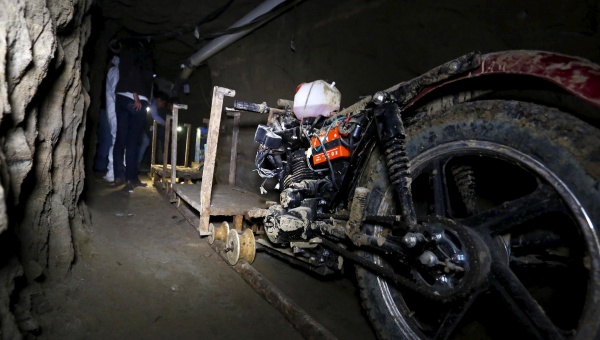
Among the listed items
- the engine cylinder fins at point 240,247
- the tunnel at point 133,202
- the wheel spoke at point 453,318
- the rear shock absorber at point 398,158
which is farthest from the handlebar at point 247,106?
the wheel spoke at point 453,318

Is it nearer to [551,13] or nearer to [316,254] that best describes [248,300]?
[316,254]

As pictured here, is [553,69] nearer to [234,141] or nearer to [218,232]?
[218,232]

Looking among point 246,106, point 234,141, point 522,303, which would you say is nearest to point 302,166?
point 246,106

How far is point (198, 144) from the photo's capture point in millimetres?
8109

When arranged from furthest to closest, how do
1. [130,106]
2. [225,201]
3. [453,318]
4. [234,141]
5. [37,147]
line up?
[130,106] → [234,141] → [225,201] → [37,147] → [453,318]

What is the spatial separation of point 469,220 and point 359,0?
3.04 m

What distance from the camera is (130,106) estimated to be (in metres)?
5.68

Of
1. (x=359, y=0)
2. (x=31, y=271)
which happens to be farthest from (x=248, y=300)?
(x=359, y=0)

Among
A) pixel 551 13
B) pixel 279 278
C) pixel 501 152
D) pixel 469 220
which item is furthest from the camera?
pixel 279 278

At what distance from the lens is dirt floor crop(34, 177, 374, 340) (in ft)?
Result: 6.13

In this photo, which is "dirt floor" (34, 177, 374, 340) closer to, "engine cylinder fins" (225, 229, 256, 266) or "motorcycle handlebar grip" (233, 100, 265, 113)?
"engine cylinder fins" (225, 229, 256, 266)

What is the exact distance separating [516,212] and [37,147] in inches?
117

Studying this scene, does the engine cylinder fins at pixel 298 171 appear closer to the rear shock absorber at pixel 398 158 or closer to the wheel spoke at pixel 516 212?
the rear shock absorber at pixel 398 158

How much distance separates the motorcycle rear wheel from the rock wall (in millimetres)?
1942
